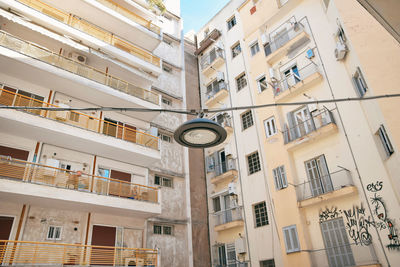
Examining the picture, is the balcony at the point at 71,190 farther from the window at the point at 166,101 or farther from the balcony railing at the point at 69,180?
the window at the point at 166,101

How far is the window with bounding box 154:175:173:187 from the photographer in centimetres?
2041

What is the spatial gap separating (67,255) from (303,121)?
1425 centimetres

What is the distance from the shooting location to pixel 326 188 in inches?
623

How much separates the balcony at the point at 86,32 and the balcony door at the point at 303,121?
10.3 metres

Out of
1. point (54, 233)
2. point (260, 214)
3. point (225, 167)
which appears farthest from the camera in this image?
point (225, 167)

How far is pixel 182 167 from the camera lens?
22.1 metres

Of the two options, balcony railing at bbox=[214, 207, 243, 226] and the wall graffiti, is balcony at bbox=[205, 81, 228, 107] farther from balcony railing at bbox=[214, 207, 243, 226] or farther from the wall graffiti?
the wall graffiti

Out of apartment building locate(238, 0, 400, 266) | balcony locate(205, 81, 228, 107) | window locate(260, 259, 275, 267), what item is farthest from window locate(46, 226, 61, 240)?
balcony locate(205, 81, 228, 107)

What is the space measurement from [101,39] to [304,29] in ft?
44.2

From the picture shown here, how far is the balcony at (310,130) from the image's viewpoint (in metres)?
16.4

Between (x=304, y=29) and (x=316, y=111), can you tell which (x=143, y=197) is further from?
(x=304, y=29)

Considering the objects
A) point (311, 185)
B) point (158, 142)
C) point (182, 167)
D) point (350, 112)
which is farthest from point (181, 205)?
point (350, 112)

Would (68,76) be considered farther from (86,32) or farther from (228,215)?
(228,215)

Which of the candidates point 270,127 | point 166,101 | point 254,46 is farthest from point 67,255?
point 254,46
